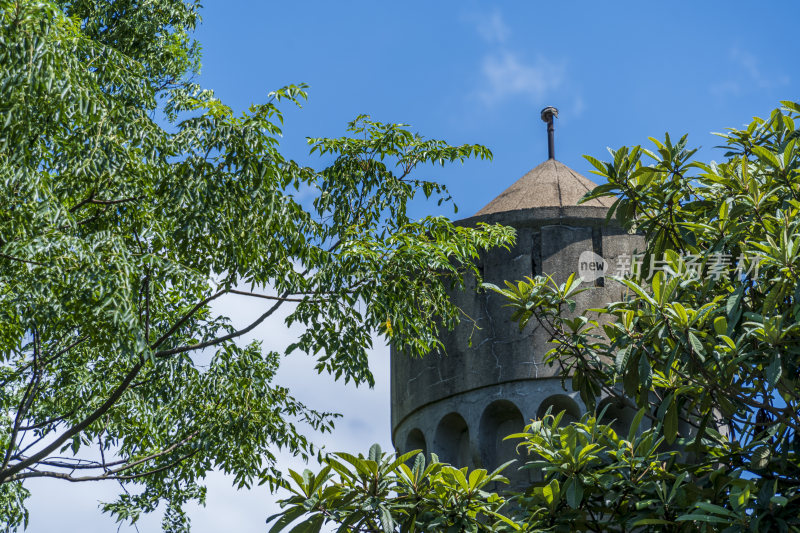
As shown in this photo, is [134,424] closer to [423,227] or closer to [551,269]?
[423,227]

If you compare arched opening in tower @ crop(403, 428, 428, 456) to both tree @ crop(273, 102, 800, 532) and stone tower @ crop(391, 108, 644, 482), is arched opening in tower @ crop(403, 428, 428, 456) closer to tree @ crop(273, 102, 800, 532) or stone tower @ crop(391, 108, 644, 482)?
stone tower @ crop(391, 108, 644, 482)

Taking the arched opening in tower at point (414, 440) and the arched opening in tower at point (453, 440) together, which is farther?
the arched opening in tower at point (414, 440)

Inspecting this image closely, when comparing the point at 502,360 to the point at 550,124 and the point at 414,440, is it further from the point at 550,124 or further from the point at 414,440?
the point at 550,124

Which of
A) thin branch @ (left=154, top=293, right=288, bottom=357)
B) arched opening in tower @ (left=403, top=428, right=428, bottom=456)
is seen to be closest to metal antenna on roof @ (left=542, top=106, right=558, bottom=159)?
arched opening in tower @ (left=403, top=428, right=428, bottom=456)

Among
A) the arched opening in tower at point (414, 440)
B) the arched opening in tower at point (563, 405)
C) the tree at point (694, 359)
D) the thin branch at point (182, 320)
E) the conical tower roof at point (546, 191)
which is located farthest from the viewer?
the conical tower roof at point (546, 191)

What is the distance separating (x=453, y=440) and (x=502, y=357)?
1.35m

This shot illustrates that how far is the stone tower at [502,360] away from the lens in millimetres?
12445

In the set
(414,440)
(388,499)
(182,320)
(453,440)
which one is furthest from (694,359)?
(414,440)

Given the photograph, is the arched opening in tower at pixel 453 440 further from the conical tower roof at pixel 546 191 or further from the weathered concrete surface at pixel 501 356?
the conical tower roof at pixel 546 191

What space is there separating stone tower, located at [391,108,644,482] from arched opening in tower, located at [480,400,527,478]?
1 centimetres

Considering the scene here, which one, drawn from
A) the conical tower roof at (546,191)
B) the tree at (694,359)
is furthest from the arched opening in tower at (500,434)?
the tree at (694,359)

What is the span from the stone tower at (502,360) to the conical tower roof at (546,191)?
0.31 ft

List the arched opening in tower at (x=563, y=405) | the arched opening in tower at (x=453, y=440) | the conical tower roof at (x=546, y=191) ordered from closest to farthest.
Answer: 1. the arched opening in tower at (x=563, y=405)
2. the arched opening in tower at (x=453, y=440)
3. the conical tower roof at (x=546, y=191)

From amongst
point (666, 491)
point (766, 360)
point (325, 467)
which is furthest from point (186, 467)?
point (766, 360)
